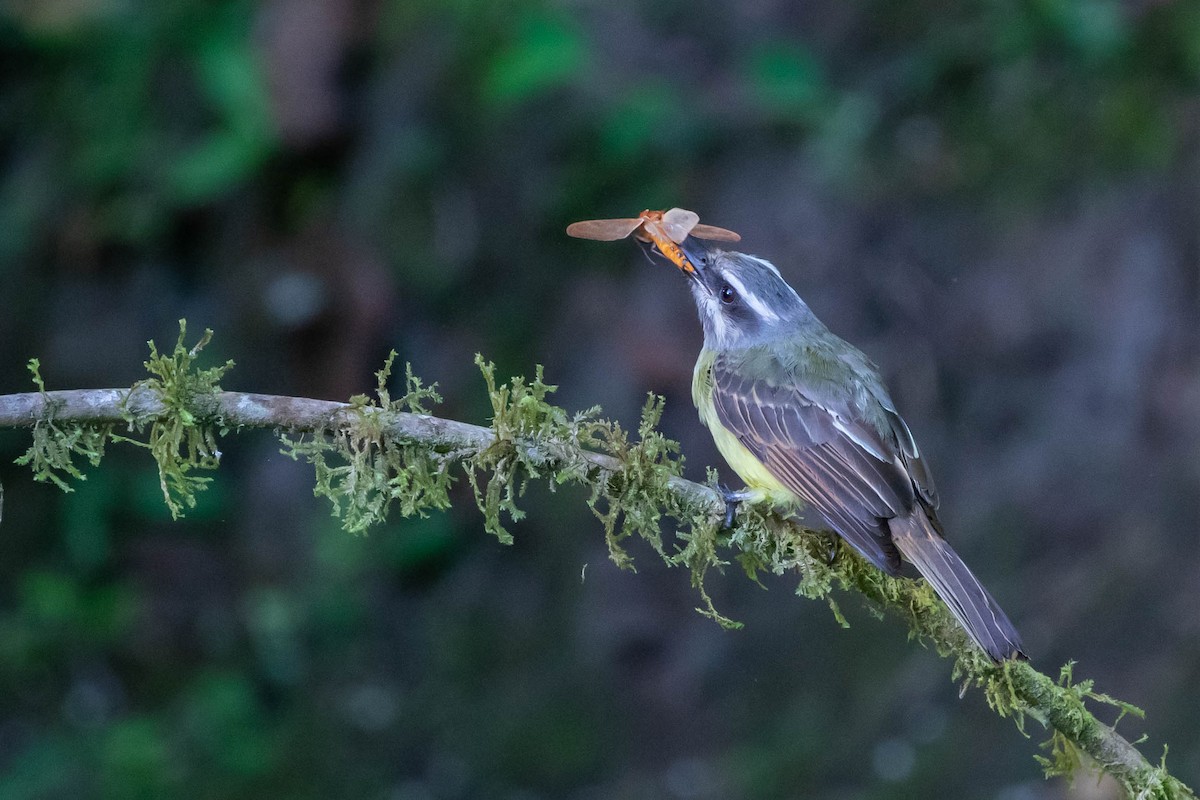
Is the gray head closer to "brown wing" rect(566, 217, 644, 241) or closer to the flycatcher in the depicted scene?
the flycatcher

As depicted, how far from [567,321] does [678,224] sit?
124 inches

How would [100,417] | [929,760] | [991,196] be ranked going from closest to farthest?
[100,417] < [929,760] < [991,196]

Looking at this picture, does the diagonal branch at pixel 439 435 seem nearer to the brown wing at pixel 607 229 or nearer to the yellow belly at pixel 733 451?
the yellow belly at pixel 733 451

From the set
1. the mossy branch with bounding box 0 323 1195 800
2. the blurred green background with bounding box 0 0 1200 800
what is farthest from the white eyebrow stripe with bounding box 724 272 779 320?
the blurred green background with bounding box 0 0 1200 800

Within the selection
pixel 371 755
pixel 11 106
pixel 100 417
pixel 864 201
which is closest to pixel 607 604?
pixel 371 755

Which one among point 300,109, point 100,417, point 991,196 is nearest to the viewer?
point 100,417

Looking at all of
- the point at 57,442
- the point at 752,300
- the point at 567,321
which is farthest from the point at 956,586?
the point at 567,321

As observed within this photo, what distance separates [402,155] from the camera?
7152mm

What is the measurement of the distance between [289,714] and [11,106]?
368 cm

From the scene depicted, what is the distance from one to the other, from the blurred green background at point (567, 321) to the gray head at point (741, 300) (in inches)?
105

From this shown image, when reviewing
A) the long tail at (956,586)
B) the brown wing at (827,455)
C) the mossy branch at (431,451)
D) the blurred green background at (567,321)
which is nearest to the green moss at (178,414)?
the mossy branch at (431,451)

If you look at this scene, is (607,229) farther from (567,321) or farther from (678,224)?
(567,321)

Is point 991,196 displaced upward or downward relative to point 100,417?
upward

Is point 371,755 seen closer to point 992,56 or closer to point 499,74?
point 499,74
